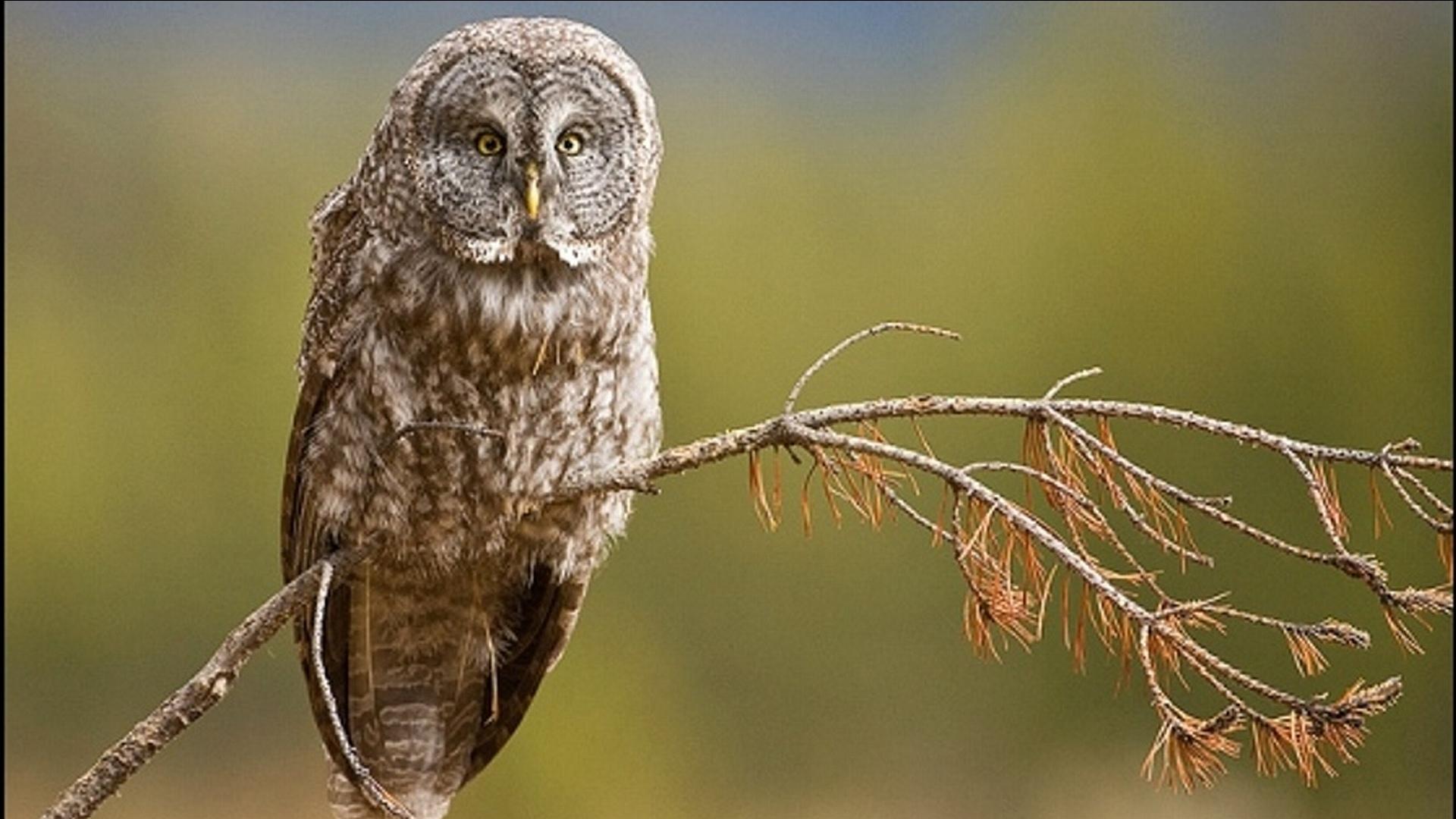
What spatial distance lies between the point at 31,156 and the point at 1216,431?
289 cm

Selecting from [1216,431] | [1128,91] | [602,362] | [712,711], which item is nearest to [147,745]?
[602,362]

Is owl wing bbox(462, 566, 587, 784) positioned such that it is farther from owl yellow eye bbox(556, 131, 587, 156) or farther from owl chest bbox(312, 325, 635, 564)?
owl yellow eye bbox(556, 131, 587, 156)

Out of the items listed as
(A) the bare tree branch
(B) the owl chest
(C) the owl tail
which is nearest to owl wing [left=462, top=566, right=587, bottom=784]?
(C) the owl tail

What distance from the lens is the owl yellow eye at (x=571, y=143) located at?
75.2 inches

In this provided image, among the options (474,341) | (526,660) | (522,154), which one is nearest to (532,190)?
(522,154)

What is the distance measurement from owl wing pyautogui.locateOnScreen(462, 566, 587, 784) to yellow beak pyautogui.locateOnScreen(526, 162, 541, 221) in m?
0.55

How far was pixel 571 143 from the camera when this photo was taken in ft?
6.30

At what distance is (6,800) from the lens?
11.5 ft

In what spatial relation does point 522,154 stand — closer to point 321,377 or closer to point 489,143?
point 489,143

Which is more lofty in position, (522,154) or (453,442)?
(522,154)

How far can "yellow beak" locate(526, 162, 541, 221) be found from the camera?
1852mm

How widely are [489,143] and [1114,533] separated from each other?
2.62 ft

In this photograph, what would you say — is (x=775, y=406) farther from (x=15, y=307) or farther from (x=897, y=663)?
(x=15, y=307)

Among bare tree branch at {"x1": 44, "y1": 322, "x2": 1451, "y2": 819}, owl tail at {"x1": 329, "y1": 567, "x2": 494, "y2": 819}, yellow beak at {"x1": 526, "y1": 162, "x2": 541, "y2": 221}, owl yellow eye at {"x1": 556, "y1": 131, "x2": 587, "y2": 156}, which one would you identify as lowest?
owl tail at {"x1": 329, "y1": 567, "x2": 494, "y2": 819}
